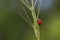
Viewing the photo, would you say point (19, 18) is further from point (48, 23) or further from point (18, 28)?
point (48, 23)

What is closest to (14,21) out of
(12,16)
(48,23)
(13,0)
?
(12,16)

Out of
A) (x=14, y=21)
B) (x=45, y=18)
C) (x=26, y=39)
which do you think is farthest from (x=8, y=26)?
(x=45, y=18)

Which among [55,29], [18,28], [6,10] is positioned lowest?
[55,29]

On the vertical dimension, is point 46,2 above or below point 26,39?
above

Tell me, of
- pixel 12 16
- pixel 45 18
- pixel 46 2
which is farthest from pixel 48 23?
pixel 12 16

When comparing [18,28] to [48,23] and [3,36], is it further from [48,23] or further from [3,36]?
[48,23]

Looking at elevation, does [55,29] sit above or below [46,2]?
below
